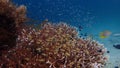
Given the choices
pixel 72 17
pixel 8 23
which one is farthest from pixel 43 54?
pixel 72 17

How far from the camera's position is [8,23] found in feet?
23.3

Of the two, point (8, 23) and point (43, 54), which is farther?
point (43, 54)

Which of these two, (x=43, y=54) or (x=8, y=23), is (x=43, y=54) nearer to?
(x=43, y=54)

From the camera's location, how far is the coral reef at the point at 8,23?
22.9 feet

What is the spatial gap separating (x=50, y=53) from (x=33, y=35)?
1.39m

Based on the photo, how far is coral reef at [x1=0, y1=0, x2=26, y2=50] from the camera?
6.96m

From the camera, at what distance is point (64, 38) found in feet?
32.7

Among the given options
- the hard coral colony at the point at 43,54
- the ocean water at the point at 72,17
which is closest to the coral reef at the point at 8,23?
the hard coral colony at the point at 43,54

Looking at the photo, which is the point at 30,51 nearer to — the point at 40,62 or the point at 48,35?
the point at 40,62

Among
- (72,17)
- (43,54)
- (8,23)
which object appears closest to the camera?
(8,23)

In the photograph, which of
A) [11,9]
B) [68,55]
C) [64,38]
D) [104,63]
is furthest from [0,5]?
[104,63]

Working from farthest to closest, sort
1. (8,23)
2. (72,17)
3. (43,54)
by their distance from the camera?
(72,17) → (43,54) → (8,23)

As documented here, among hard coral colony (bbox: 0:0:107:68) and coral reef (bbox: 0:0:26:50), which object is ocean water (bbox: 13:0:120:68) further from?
hard coral colony (bbox: 0:0:107:68)

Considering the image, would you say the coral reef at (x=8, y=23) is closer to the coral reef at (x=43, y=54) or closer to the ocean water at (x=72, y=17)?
the coral reef at (x=43, y=54)
